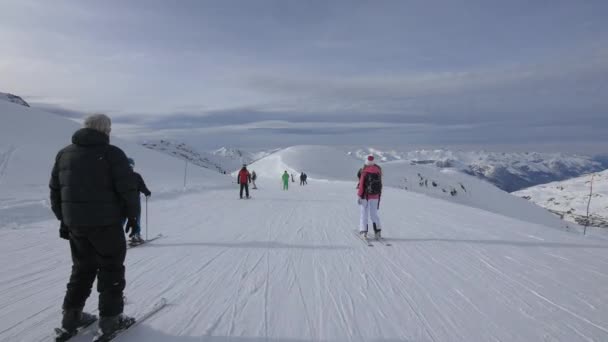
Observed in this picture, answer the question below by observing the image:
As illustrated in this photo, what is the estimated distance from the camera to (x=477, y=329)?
155 inches

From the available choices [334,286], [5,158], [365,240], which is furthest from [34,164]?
[334,286]

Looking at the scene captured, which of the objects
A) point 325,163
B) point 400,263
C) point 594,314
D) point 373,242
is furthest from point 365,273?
point 325,163

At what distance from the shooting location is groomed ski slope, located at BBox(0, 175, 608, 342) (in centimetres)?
390

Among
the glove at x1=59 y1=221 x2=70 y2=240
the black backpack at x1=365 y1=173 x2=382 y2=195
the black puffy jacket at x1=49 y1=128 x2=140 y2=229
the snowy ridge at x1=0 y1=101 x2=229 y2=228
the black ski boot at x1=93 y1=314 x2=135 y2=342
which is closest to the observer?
the black puffy jacket at x1=49 y1=128 x2=140 y2=229

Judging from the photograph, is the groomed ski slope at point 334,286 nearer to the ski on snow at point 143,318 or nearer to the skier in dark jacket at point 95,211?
the ski on snow at point 143,318

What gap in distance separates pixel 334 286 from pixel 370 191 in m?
3.53

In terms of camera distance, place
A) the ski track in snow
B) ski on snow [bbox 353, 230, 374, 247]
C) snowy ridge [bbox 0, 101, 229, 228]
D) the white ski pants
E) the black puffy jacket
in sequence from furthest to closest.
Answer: the ski track in snow
snowy ridge [bbox 0, 101, 229, 228]
the white ski pants
ski on snow [bbox 353, 230, 374, 247]
the black puffy jacket

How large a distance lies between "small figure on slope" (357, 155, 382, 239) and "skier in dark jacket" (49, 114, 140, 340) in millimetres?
5763

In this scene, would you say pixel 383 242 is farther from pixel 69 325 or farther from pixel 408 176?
pixel 408 176

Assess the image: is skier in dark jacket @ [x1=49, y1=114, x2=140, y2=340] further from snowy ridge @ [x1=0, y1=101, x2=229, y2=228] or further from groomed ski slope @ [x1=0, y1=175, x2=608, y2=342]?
snowy ridge @ [x1=0, y1=101, x2=229, y2=228]

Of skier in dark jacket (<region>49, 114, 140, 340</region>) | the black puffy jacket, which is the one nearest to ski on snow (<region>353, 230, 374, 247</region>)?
skier in dark jacket (<region>49, 114, 140, 340</region>)

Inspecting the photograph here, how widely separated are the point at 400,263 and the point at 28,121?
41003 millimetres

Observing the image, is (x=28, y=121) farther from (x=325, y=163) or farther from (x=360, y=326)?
(x=325, y=163)

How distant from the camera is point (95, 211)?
340 centimetres
